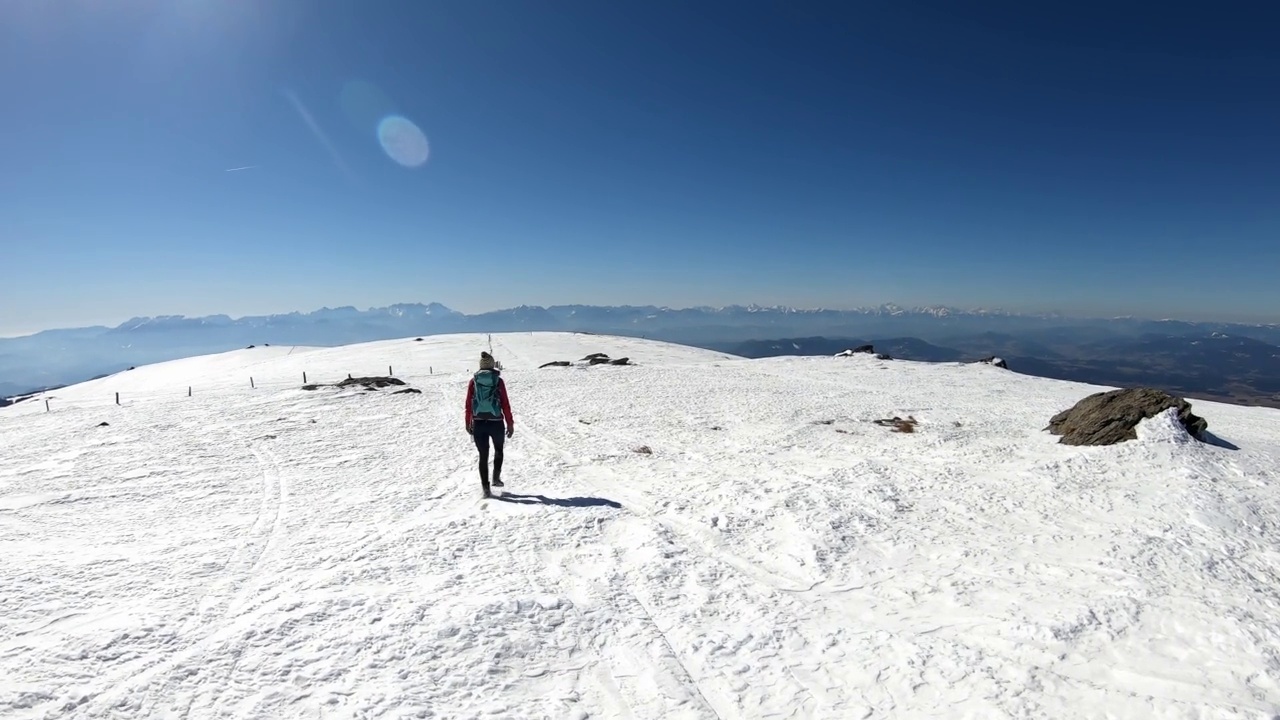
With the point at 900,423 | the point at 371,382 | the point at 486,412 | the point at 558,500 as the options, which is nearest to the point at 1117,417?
the point at 900,423

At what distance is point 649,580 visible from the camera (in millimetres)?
7875

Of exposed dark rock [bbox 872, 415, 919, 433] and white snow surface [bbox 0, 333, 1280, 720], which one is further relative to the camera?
exposed dark rock [bbox 872, 415, 919, 433]

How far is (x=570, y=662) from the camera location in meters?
5.88

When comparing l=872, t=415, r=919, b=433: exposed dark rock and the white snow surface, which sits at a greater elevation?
the white snow surface

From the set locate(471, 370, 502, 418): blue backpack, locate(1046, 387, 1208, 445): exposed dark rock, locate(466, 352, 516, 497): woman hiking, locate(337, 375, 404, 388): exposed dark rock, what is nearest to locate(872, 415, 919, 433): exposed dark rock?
locate(1046, 387, 1208, 445): exposed dark rock

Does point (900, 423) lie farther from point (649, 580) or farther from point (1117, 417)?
point (649, 580)

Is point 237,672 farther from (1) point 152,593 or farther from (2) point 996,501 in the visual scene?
(2) point 996,501

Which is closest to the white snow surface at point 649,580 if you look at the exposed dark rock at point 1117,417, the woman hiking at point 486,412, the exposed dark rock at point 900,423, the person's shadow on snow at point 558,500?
the person's shadow on snow at point 558,500

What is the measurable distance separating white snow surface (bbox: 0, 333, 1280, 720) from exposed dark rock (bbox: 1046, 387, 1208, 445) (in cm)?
63

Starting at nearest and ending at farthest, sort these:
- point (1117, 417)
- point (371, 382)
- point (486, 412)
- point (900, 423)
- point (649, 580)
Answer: point (649, 580), point (486, 412), point (1117, 417), point (900, 423), point (371, 382)

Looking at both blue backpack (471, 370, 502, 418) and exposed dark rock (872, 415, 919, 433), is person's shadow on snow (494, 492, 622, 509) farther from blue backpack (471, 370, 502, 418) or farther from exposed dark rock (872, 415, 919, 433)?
exposed dark rock (872, 415, 919, 433)

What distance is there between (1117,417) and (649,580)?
1669 cm

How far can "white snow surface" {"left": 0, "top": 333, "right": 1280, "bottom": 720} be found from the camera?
5.35 meters

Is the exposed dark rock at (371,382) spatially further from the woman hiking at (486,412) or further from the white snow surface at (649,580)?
the woman hiking at (486,412)
